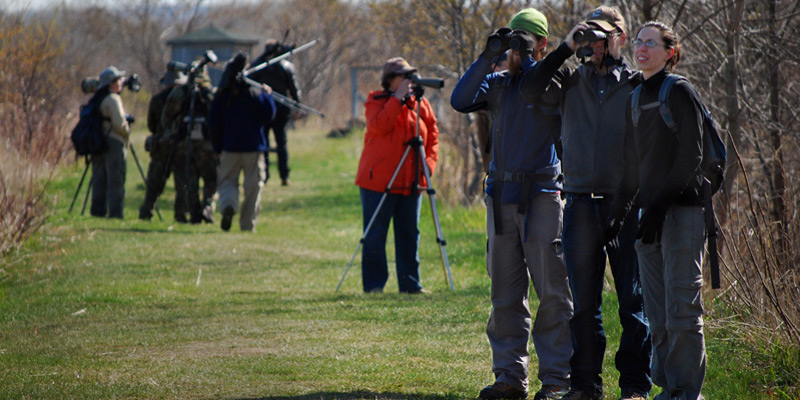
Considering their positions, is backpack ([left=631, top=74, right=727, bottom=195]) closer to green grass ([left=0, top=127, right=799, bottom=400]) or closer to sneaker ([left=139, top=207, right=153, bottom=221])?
green grass ([left=0, top=127, right=799, bottom=400])

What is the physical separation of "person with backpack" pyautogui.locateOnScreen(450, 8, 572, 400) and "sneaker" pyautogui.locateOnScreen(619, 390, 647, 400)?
0.90 feet

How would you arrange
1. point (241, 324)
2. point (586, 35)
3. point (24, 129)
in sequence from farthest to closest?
point (24, 129)
point (241, 324)
point (586, 35)

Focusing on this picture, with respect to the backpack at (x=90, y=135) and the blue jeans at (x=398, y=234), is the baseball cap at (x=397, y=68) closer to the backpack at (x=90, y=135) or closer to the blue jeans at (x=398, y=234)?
the blue jeans at (x=398, y=234)

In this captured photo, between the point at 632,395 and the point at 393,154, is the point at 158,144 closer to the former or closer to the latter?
the point at 393,154

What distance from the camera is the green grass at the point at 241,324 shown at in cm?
535

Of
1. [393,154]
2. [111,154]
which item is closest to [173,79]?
[111,154]

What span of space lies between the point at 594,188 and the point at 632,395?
101 cm

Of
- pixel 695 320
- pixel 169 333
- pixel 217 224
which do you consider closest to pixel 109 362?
pixel 169 333

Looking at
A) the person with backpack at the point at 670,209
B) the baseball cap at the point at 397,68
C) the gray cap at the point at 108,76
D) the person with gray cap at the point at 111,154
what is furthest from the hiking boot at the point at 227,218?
the person with backpack at the point at 670,209

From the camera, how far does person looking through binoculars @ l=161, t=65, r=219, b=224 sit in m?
13.2

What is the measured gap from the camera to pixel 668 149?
13.8ft

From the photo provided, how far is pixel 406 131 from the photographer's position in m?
8.32

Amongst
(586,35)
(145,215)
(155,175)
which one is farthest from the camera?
(145,215)

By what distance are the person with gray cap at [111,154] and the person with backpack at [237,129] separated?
210 cm
